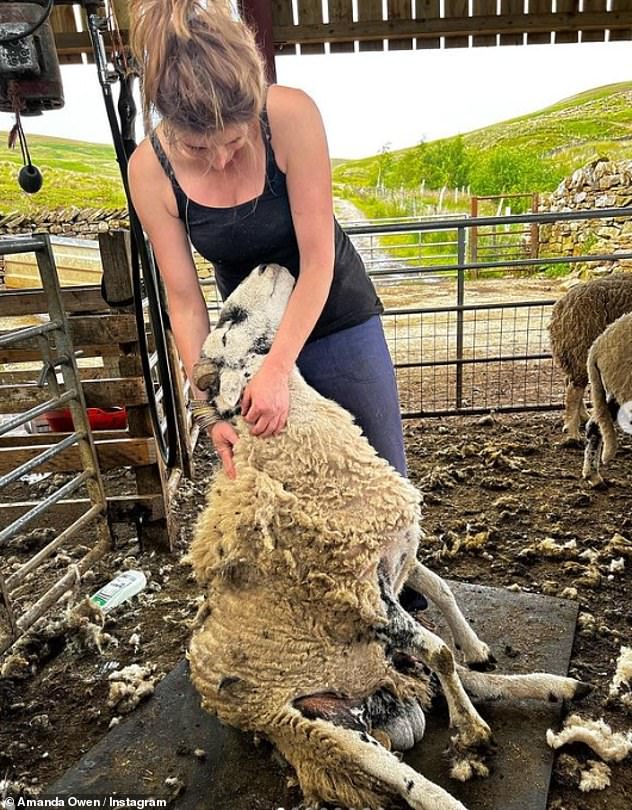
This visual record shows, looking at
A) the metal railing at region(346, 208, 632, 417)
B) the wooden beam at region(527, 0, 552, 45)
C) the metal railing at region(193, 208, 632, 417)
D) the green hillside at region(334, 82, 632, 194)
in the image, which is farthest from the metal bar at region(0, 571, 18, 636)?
the green hillside at region(334, 82, 632, 194)

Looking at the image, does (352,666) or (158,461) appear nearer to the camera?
(352,666)

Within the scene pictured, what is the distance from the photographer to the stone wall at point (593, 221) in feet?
31.7

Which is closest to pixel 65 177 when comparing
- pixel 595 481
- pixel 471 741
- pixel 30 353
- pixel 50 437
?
pixel 30 353

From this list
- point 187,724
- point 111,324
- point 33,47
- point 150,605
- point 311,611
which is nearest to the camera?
point 311,611

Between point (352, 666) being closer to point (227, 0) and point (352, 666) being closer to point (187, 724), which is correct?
point (187, 724)

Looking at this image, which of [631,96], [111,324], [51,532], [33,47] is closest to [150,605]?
[51,532]

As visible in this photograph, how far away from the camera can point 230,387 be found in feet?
4.81

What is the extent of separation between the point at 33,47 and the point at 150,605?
237 cm

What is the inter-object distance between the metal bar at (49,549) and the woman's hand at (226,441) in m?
1.35

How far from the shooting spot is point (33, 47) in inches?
81.9

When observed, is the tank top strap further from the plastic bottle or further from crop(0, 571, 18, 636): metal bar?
the plastic bottle

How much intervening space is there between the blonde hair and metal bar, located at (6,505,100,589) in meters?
1.92

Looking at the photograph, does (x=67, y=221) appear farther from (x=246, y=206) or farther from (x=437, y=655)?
(x=437, y=655)

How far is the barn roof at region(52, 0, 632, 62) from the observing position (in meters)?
4.36
